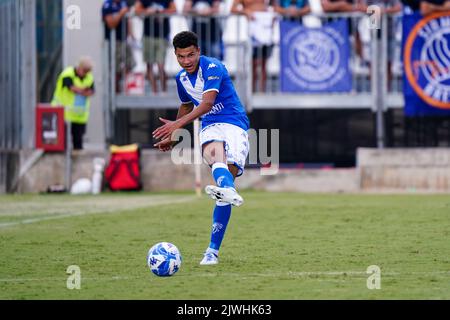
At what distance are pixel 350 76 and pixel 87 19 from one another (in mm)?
4740

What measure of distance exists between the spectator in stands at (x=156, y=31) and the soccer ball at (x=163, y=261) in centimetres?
1215

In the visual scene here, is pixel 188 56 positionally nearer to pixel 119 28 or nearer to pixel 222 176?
pixel 222 176

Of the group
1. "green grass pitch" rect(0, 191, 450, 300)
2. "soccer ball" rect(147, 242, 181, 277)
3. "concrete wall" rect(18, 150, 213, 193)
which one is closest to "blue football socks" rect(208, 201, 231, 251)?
"green grass pitch" rect(0, 191, 450, 300)

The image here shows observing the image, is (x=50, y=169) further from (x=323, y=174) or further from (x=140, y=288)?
(x=140, y=288)

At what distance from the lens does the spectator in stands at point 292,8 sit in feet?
69.2

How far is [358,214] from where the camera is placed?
1527 cm

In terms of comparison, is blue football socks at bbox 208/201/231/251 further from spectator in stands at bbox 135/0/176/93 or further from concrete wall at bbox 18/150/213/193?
spectator in stands at bbox 135/0/176/93

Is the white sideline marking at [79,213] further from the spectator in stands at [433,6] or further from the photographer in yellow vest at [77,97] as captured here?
the spectator in stands at [433,6]

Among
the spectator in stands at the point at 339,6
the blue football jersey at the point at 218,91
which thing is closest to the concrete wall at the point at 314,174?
the spectator in stands at the point at 339,6

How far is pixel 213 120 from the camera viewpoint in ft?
34.4

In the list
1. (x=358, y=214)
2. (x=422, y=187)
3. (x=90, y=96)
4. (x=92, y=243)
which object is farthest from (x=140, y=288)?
(x=90, y=96)

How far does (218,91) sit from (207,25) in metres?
11.1

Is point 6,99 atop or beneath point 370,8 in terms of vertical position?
beneath

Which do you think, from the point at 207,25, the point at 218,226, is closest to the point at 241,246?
the point at 218,226
